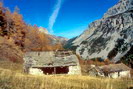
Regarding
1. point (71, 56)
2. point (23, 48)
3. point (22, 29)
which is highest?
point (22, 29)

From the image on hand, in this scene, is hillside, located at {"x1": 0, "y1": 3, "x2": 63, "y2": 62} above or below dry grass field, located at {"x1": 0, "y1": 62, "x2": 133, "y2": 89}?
above

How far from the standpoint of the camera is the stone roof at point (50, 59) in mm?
46875

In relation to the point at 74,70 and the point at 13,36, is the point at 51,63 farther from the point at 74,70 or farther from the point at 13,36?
the point at 13,36

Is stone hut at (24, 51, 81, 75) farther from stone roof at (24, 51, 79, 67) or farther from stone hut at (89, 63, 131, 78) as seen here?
stone hut at (89, 63, 131, 78)

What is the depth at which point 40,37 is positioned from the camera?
10138 cm

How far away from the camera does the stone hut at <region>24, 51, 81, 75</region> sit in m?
46.5

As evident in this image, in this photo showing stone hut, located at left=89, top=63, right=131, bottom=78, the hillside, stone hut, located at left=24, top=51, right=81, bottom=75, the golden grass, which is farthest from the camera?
stone hut, located at left=89, top=63, right=131, bottom=78

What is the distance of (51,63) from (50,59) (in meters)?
1.68

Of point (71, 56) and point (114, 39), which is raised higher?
point (114, 39)

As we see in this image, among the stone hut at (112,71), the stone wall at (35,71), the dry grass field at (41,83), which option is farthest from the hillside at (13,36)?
the dry grass field at (41,83)

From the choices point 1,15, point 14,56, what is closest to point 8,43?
point 14,56

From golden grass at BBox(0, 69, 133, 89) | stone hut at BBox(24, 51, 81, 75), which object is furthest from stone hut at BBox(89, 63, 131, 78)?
golden grass at BBox(0, 69, 133, 89)

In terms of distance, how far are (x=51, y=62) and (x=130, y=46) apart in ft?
358

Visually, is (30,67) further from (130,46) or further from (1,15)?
(130,46)
